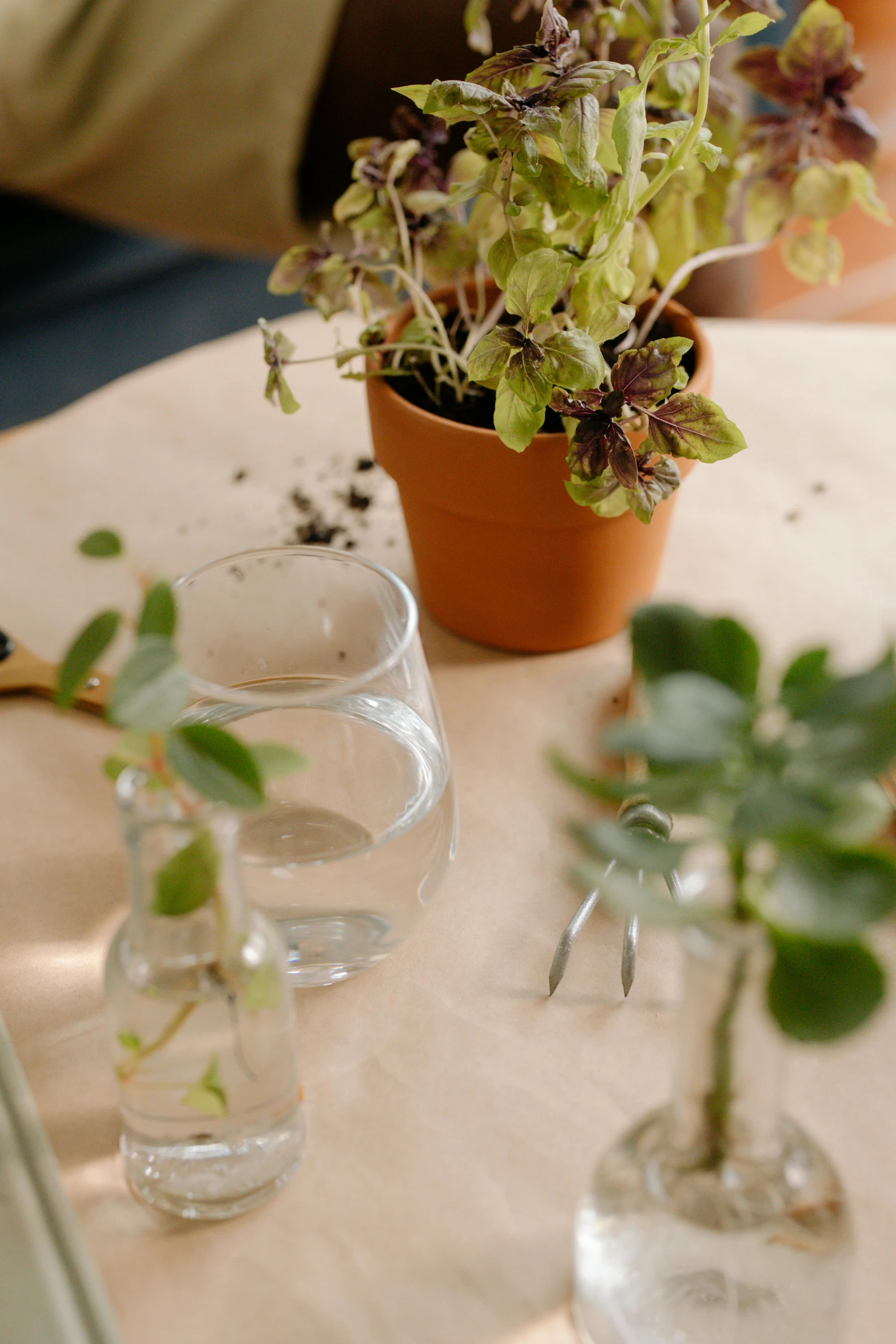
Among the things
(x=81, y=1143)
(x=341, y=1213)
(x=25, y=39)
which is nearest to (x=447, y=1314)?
(x=341, y=1213)

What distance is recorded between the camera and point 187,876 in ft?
1.13

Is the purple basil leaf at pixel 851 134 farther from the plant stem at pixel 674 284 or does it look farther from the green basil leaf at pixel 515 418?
the green basil leaf at pixel 515 418

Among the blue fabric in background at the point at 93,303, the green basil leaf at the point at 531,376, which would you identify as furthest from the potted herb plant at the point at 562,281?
the blue fabric in background at the point at 93,303

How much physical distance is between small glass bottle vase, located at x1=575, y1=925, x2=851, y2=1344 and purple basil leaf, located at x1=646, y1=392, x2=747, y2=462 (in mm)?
301

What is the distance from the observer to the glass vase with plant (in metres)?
0.32

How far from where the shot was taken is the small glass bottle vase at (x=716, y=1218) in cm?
34

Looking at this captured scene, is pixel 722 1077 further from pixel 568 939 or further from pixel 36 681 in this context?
pixel 36 681

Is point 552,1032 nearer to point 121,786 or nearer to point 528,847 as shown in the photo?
point 528,847

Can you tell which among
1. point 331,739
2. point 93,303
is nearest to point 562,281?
point 331,739

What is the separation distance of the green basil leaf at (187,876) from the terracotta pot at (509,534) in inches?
12.6

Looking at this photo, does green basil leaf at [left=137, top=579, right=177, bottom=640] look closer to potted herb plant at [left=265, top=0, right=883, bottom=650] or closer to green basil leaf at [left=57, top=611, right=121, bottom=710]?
green basil leaf at [left=57, top=611, right=121, bottom=710]

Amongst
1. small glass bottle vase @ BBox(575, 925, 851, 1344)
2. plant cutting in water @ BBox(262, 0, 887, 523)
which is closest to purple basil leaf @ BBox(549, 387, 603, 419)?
plant cutting in water @ BBox(262, 0, 887, 523)

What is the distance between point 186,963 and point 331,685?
16 centimetres

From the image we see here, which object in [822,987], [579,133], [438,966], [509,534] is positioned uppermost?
[579,133]
